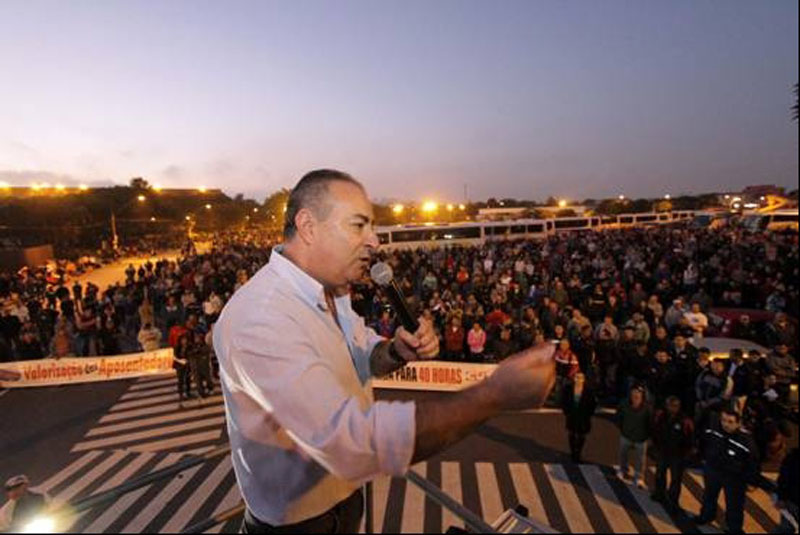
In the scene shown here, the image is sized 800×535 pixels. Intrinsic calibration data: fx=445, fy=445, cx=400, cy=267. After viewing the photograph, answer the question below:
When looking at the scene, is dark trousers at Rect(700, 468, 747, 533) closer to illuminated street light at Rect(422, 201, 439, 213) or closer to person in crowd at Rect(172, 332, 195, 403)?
person in crowd at Rect(172, 332, 195, 403)

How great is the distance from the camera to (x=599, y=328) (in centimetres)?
1148

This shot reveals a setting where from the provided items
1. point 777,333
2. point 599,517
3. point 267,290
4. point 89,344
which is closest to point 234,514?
point 267,290

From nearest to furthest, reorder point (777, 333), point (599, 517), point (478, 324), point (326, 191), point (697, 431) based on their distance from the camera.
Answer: point (326, 191)
point (599, 517)
point (697, 431)
point (777, 333)
point (478, 324)

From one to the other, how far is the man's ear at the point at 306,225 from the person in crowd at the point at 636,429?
24.4ft

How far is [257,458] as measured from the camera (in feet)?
5.58

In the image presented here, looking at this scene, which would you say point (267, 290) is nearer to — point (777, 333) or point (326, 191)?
point (326, 191)

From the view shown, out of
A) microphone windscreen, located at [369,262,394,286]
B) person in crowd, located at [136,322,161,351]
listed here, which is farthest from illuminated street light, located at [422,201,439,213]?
microphone windscreen, located at [369,262,394,286]

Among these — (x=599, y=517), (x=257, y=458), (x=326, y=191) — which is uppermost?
(x=326, y=191)

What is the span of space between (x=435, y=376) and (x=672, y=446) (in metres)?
6.07

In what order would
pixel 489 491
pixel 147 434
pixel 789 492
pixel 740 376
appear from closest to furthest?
pixel 789 492 < pixel 489 491 < pixel 740 376 < pixel 147 434

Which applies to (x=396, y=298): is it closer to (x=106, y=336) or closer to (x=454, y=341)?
(x=454, y=341)

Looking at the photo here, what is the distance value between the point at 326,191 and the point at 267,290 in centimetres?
49

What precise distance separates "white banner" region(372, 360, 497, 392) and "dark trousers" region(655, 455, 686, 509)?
4.91 m

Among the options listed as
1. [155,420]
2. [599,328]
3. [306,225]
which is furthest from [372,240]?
[155,420]
